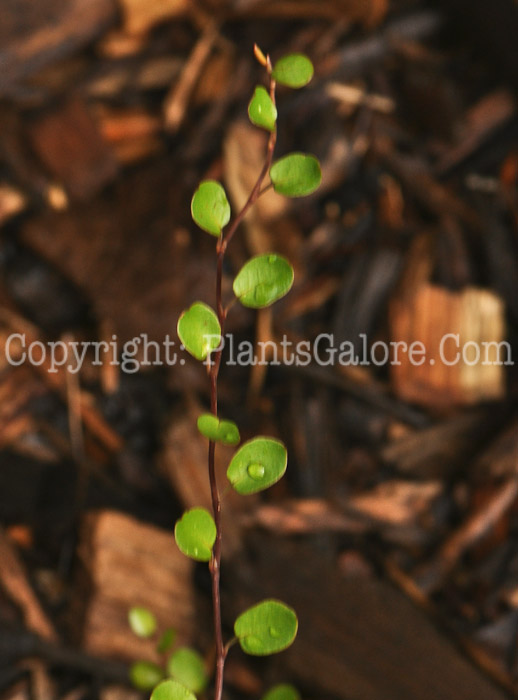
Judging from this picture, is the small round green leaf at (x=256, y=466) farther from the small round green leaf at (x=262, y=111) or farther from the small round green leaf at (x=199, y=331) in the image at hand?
the small round green leaf at (x=262, y=111)

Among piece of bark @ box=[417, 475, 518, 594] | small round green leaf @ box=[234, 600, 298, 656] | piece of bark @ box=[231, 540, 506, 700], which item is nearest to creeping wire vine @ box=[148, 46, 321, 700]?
small round green leaf @ box=[234, 600, 298, 656]

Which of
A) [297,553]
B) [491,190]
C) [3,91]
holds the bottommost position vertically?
[297,553]

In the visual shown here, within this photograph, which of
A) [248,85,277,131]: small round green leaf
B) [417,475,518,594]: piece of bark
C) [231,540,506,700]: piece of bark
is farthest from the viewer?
[417,475,518,594]: piece of bark

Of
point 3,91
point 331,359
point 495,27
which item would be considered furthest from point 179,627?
point 495,27

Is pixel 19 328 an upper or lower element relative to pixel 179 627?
upper

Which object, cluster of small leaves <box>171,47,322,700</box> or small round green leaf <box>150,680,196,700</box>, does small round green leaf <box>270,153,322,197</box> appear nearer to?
cluster of small leaves <box>171,47,322,700</box>

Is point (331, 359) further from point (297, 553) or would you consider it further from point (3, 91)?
point (3, 91)

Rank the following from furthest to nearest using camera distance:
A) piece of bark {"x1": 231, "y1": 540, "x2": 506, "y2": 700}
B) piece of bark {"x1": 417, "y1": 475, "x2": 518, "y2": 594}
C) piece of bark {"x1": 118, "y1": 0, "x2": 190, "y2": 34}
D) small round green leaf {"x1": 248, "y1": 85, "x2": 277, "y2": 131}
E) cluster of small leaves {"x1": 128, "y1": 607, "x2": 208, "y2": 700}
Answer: piece of bark {"x1": 118, "y1": 0, "x2": 190, "y2": 34}
piece of bark {"x1": 417, "y1": 475, "x2": 518, "y2": 594}
piece of bark {"x1": 231, "y1": 540, "x2": 506, "y2": 700}
cluster of small leaves {"x1": 128, "y1": 607, "x2": 208, "y2": 700}
small round green leaf {"x1": 248, "y1": 85, "x2": 277, "y2": 131}

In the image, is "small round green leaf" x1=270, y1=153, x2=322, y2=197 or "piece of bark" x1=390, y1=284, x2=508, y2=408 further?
"piece of bark" x1=390, y1=284, x2=508, y2=408

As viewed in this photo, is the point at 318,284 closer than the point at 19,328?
No
